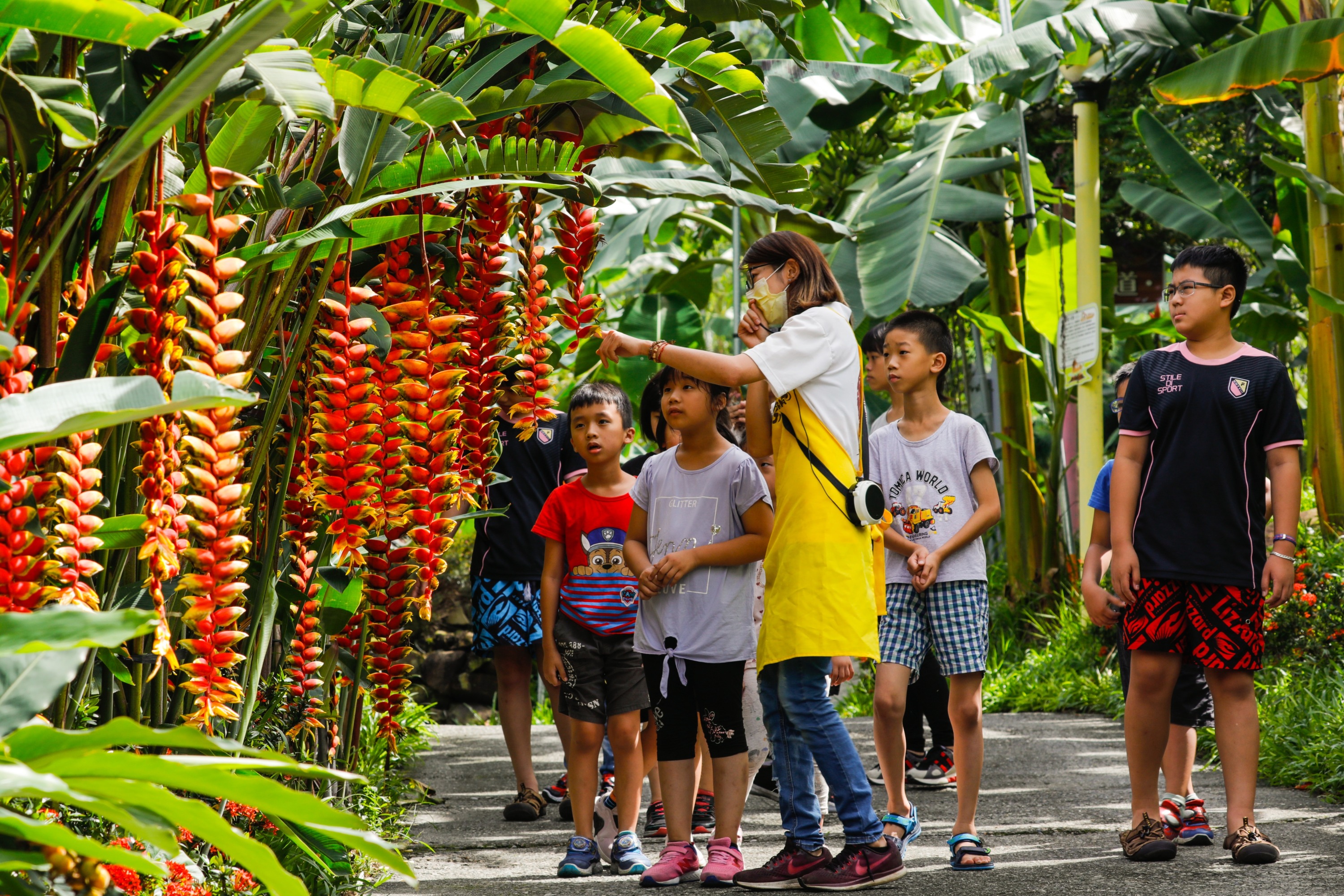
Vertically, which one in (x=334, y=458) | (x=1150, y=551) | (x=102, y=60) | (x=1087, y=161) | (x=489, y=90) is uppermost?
(x=1087, y=161)

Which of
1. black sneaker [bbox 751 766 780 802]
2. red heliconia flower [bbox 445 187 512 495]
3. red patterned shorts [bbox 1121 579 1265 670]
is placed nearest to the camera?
red heliconia flower [bbox 445 187 512 495]

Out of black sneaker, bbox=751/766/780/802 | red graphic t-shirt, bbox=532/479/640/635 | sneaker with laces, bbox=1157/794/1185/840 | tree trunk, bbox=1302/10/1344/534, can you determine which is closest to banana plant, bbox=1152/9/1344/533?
tree trunk, bbox=1302/10/1344/534

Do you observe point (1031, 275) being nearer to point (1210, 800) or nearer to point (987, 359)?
point (1210, 800)

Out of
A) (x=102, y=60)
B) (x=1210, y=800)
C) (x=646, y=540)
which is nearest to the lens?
(x=102, y=60)

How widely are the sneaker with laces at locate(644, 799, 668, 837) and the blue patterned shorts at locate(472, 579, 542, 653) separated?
0.75 m

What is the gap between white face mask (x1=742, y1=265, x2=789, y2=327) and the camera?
3182mm

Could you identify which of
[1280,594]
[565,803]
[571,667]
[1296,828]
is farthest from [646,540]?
[1296,828]

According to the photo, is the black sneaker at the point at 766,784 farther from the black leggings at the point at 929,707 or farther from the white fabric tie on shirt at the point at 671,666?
the white fabric tie on shirt at the point at 671,666

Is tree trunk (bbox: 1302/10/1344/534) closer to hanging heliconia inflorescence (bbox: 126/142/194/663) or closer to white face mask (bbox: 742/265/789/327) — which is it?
white face mask (bbox: 742/265/789/327)

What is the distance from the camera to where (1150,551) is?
334 centimetres

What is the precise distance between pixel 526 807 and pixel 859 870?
5.28 ft

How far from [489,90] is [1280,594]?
2535 millimetres

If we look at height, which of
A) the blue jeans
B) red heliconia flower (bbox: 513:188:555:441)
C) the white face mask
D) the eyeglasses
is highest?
the eyeglasses

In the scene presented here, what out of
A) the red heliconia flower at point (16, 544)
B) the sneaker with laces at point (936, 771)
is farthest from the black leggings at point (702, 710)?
the red heliconia flower at point (16, 544)
